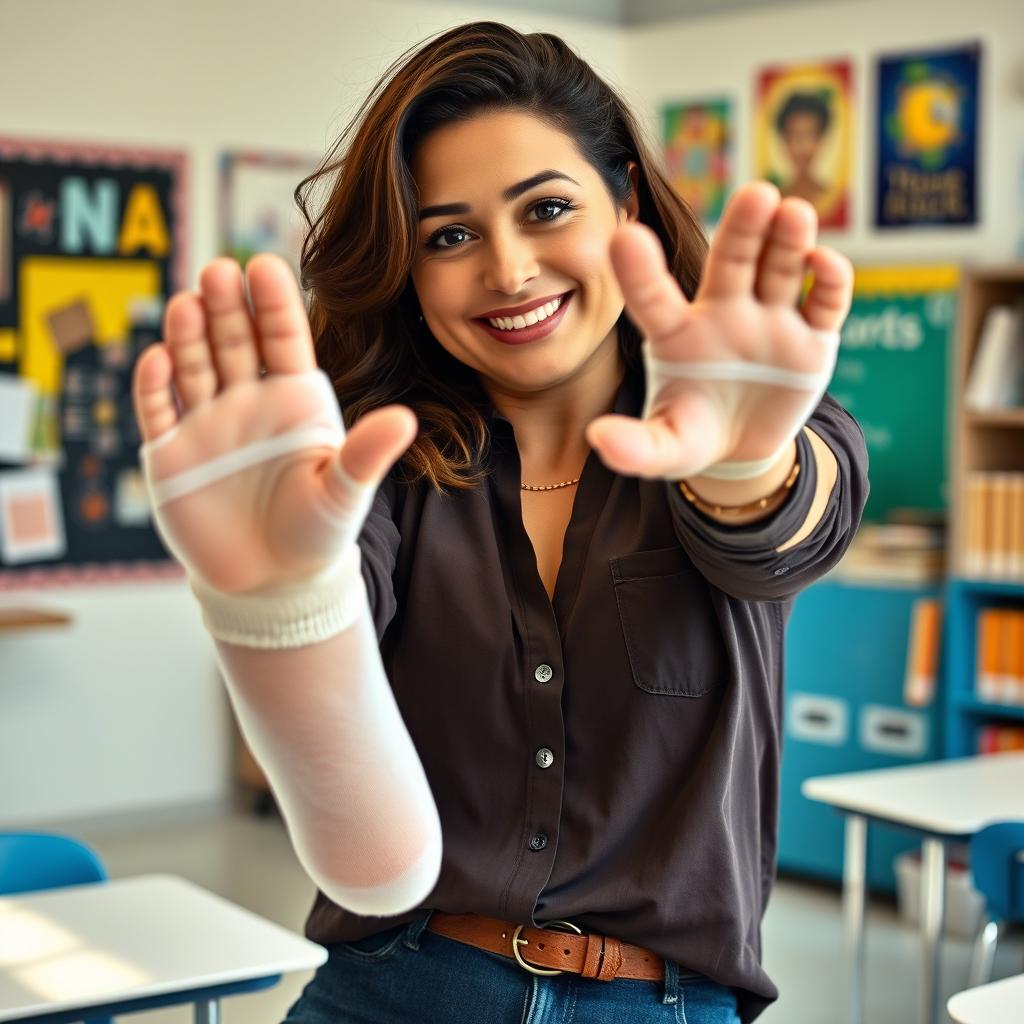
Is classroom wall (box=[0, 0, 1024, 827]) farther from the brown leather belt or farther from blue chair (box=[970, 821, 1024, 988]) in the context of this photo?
the brown leather belt

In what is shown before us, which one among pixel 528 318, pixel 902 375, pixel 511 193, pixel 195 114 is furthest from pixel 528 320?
pixel 195 114

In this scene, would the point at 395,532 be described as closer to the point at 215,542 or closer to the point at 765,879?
the point at 215,542

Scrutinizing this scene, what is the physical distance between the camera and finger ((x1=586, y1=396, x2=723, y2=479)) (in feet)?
3.04

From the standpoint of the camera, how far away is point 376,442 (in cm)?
93

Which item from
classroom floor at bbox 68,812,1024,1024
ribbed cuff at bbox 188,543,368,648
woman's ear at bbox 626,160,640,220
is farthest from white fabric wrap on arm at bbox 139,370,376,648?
classroom floor at bbox 68,812,1024,1024

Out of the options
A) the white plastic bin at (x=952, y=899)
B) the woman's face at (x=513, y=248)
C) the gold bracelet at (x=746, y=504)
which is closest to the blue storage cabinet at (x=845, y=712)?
the white plastic bin at (x=952, y=899)

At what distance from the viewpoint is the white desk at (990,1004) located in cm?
194

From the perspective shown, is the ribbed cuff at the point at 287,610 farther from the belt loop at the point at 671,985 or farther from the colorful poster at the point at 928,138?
the colorful poster at the point at 928,138

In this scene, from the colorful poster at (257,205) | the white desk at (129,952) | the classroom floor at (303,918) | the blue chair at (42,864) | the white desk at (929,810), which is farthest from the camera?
the colorful poster at (257,205)

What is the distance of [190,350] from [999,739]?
425cm

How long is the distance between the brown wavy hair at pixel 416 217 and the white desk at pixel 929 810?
6.66ft

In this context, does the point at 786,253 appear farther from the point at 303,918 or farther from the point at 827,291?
the point at 303,918

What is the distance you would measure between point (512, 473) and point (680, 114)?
4.99m

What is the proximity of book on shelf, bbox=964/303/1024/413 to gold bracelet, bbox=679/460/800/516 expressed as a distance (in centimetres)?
381
